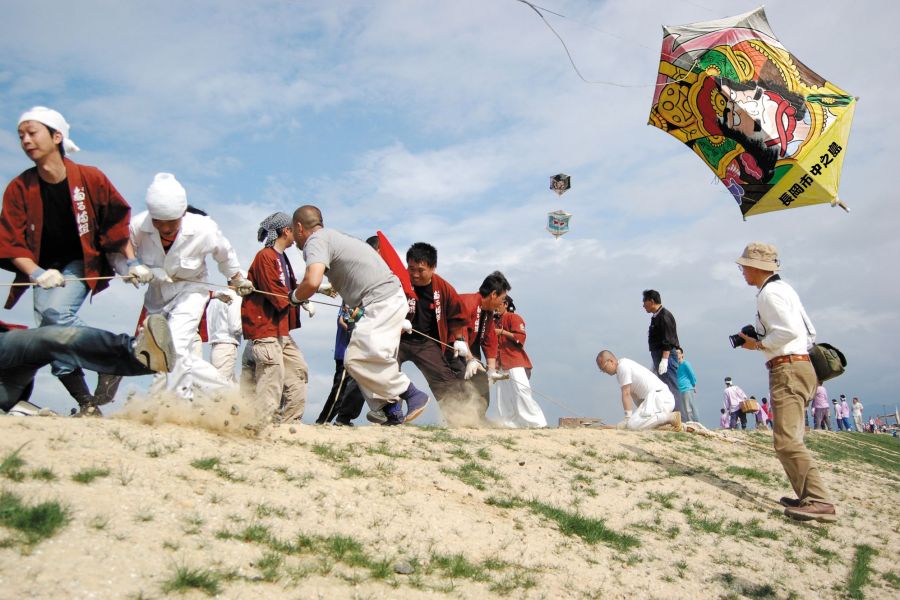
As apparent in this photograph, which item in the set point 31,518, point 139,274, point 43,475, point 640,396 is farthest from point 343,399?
point 31,518

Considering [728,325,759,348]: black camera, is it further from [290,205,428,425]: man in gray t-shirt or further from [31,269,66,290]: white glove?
[31,269,66,290]: white glove

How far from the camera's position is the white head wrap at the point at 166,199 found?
17.4ft

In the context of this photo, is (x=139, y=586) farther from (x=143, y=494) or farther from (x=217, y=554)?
(x=143, y=494)

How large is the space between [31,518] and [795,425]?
5519 mm

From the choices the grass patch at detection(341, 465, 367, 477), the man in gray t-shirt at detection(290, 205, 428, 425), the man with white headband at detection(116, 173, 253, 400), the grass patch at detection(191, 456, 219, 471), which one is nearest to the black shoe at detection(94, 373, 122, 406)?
the man with white headband at detection(116, 173, 253, 400)

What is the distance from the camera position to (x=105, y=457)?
4043 millimetres

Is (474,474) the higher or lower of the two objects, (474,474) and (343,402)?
the lower

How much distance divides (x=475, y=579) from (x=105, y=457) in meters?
2.12

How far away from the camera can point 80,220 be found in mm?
5227

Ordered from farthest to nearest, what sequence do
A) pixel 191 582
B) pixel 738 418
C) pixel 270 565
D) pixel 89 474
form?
pixel 738 418 → pixel 89 474 → pixel 270 565 → pixel 191 582

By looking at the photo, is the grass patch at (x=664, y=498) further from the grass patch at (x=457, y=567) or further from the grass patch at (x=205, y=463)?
the grass patch at (x=205, y=463)

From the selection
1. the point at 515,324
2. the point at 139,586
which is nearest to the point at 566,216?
the point at 515,324

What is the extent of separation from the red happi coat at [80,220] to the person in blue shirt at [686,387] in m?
8.66

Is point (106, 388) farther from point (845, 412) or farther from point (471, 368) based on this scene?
point (845, 412)
